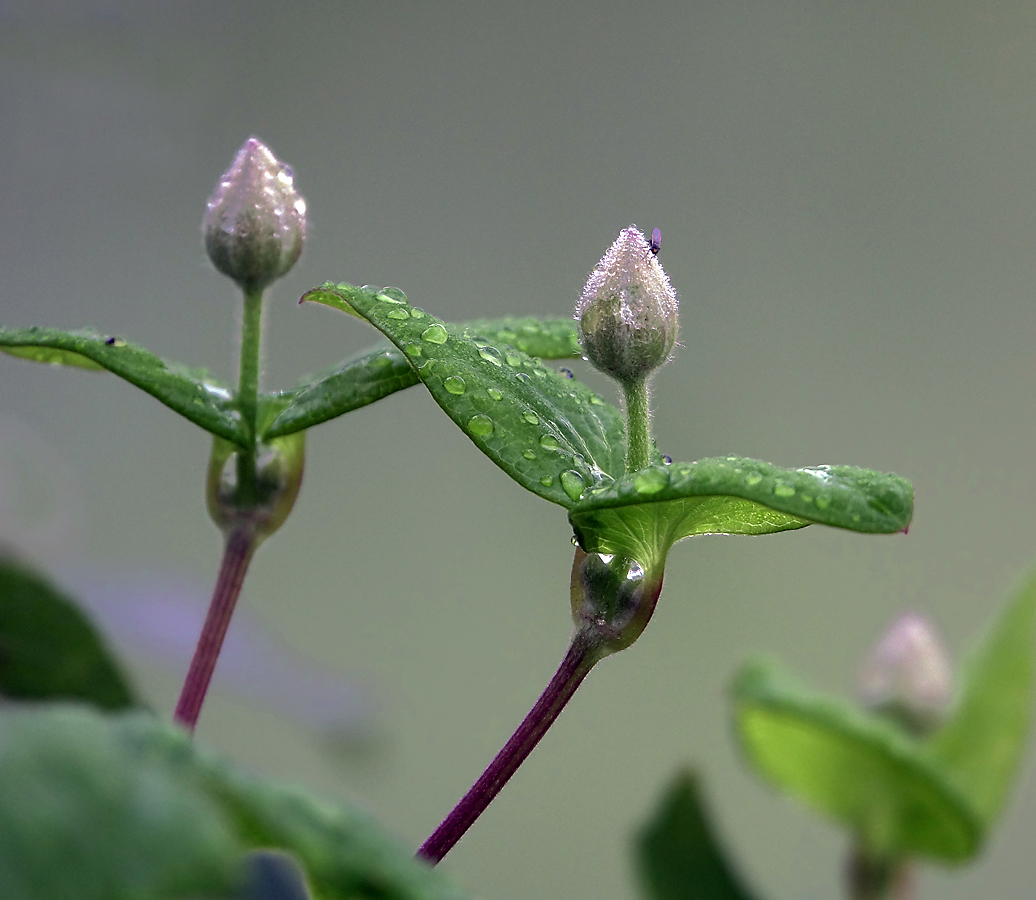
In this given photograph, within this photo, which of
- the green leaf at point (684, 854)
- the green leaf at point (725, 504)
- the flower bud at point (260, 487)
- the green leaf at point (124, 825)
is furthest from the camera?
the green leaf at point (684, 854)

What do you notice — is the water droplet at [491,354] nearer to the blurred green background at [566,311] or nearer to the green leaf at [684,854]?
the green leaf at [684,854]

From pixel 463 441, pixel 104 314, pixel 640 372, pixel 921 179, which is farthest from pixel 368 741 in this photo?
pixel 921 179

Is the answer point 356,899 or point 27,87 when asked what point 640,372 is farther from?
point 27,87

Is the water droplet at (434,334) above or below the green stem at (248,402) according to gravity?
above

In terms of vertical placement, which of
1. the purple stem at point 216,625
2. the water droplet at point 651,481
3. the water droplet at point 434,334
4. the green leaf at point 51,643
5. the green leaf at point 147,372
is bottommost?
the green leaf at point 51,643

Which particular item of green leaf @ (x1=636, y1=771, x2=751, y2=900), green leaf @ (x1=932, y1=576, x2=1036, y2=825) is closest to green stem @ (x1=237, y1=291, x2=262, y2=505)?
green leaf @ (x1=636, y1=771, x2=751, y2=900)

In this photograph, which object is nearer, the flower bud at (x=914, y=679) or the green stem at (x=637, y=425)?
the green stem at (x=637, y=425)

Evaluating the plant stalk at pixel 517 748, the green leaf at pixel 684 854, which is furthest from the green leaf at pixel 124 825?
the green leaf at pixel 684 854

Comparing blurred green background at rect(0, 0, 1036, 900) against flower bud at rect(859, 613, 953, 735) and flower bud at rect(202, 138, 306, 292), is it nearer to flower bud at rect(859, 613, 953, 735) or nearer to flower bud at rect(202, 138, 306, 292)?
flower bud at rect(859, 613, 953, 735)
